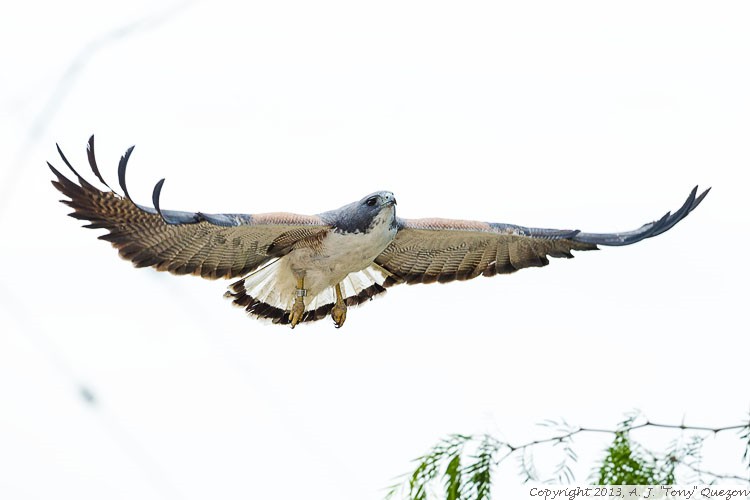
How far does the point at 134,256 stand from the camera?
39.3 ft

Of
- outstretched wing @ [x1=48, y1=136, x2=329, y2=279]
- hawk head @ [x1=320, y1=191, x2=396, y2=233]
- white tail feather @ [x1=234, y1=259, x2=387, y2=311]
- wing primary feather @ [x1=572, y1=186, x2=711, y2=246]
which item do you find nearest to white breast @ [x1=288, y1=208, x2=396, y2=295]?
hawk head @ [x1=320, y1=191, x2=396, y2=233]

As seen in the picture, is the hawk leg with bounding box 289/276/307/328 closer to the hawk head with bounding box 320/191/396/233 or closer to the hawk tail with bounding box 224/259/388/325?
the hawk tail with bounding box 224/259/388/325

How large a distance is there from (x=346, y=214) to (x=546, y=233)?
2213 millimetres

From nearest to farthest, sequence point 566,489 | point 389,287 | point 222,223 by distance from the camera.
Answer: point 566,489 → point 222,223 → point 389,287

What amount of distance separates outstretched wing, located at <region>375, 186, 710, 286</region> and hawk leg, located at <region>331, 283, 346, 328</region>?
668 mm

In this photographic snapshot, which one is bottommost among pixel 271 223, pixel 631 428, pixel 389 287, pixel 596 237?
pixel 631 428

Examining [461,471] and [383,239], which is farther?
[383,239]

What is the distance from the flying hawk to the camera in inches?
464

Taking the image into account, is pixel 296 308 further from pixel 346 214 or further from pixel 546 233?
pixel 546 233

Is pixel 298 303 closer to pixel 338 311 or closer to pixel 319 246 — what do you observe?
pixel 338 311

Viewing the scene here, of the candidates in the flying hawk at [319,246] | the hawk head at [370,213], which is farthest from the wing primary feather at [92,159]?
the hawk head at [370,213]

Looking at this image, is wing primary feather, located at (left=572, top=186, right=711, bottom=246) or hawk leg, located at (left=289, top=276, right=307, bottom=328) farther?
hawk leg, located at (left=289, top=276, right=307, bottom=328)

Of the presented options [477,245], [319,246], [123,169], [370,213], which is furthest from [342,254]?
[123,169]

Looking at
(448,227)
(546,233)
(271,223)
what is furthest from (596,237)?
(271,223)
